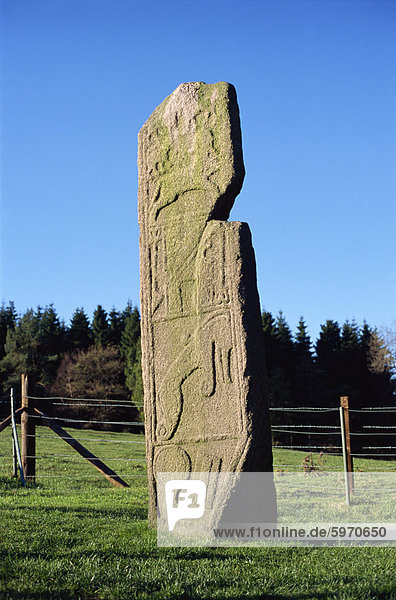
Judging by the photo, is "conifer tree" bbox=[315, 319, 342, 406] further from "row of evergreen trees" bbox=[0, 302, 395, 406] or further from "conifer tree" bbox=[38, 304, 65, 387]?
"conifer tree" bbox=[38, 304, 65, 387]

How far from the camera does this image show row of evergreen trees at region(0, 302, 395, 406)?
39531 millimetres

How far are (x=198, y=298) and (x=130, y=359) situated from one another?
34043 millimetres

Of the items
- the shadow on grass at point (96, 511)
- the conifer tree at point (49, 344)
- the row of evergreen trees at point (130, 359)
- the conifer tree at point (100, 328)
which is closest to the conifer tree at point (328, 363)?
the row of evergreen trees at point (130, 359)

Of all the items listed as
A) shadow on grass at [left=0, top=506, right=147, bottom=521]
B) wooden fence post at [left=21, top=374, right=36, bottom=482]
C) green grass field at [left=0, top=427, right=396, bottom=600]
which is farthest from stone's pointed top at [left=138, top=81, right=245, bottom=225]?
wooden fence post at [left=21, top=374, right=36, bottom=482]

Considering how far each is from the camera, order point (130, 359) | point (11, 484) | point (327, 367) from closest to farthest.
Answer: point (11, 484)
point (130, 359)
point (327, 367)

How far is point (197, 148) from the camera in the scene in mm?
6840

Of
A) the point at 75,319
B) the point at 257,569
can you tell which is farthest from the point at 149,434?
the point at 75,319

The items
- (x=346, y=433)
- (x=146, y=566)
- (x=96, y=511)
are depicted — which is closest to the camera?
(x=146, y=566)

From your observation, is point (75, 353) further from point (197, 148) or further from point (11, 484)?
point (197, 148)

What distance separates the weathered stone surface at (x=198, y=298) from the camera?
6.05 meters

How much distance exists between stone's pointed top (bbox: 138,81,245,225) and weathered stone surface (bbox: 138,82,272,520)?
0.04ft

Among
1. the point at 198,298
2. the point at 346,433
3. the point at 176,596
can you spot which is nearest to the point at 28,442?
the point at 346,433

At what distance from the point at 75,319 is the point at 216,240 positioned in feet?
139

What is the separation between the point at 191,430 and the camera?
6340 millimetres
